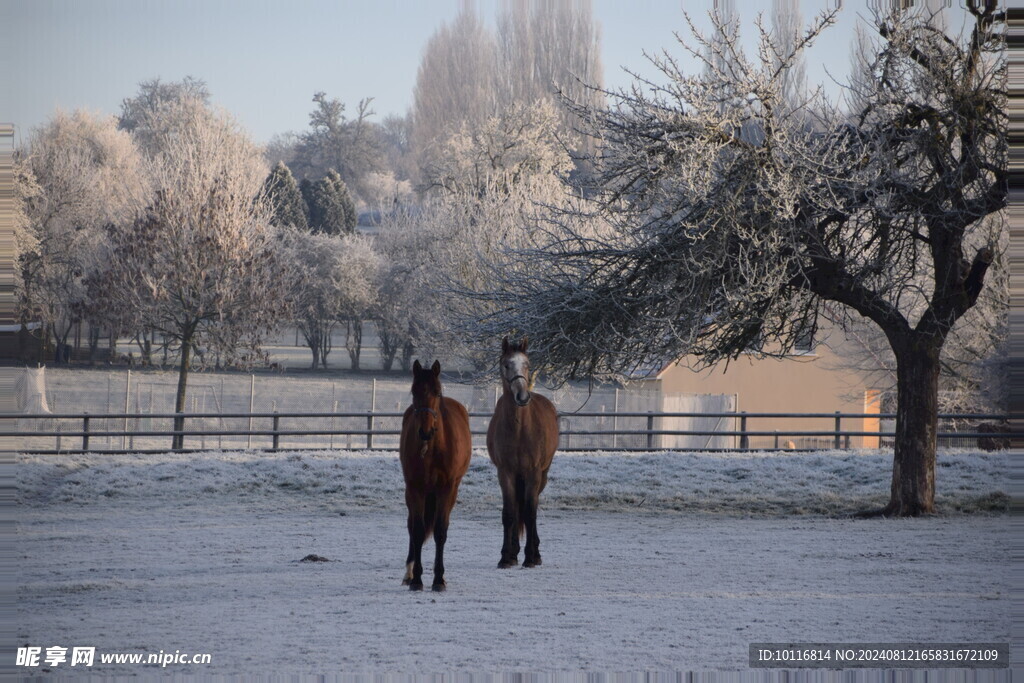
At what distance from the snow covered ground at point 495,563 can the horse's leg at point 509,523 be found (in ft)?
0.57

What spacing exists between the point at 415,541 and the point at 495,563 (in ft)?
7.98

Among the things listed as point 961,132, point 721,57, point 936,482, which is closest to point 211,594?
point 721,57

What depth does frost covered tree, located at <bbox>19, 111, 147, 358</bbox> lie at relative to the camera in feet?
129

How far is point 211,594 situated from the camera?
10.6m

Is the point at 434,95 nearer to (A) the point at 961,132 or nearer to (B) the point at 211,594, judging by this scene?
(A) the point at 961,132

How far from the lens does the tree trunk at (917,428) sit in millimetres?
17094

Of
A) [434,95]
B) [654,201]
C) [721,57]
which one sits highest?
[434,95]

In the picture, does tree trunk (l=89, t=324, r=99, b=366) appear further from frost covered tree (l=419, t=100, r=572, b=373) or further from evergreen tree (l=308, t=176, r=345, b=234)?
frost covered tree (l=419, t=100, r=572, b=373)

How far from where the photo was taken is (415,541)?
10.5 m

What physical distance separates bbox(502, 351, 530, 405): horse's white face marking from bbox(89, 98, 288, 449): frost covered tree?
67.6 feet

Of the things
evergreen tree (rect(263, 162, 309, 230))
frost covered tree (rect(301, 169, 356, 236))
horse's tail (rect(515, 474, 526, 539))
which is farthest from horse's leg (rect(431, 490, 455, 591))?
frost covered tree (rect(301, 169, 356, 236))

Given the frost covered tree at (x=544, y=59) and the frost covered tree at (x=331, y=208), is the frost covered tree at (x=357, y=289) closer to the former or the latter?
the frost covered tree at (x=331, y=208)

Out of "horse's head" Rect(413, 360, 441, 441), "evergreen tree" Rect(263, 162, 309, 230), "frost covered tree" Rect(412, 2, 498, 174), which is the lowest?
"horse's head" Rect(413, 360, 441, 441)

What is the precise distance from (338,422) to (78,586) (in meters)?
27.3
